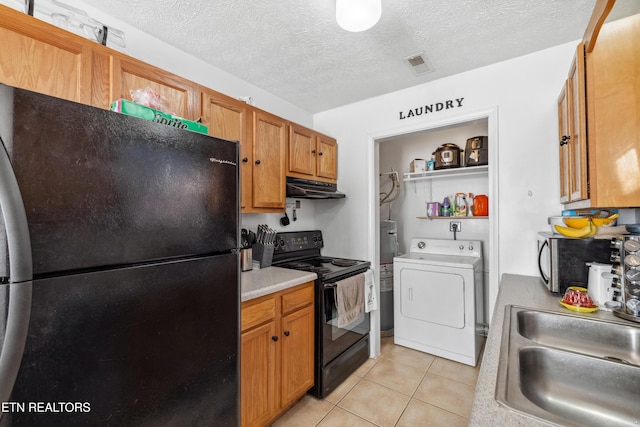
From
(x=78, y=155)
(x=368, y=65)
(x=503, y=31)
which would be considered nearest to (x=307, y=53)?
(x=368, y=65)

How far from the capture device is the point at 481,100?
7.23 feet

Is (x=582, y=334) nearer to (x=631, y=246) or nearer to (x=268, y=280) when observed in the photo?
(x=631, y=246)

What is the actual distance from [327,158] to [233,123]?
1.12 meters

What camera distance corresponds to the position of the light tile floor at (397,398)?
186 cm

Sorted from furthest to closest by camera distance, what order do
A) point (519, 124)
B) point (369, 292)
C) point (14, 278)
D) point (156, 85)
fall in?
point (369, 292) → point (519, 124) → point (156, 85) → point (14, 278)

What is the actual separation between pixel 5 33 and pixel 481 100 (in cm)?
270

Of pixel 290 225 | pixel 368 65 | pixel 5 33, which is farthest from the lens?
pixel 290 225

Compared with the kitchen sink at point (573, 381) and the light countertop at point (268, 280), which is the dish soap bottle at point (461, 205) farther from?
the kitchen sink at point (573, 381)

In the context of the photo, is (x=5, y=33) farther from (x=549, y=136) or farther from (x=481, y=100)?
(x=549, y=136)

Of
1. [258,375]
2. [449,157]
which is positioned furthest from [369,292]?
[449,157]

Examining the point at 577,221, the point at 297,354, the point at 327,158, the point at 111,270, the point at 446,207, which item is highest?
the point at 327,158

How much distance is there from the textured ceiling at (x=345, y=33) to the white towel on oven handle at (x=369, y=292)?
5.62ft

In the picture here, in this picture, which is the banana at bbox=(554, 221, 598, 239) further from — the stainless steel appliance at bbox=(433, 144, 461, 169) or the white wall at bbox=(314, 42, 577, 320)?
the stainless steel appliance at bbox=(433, 144, 461, 169)

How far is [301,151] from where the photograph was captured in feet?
8.07
